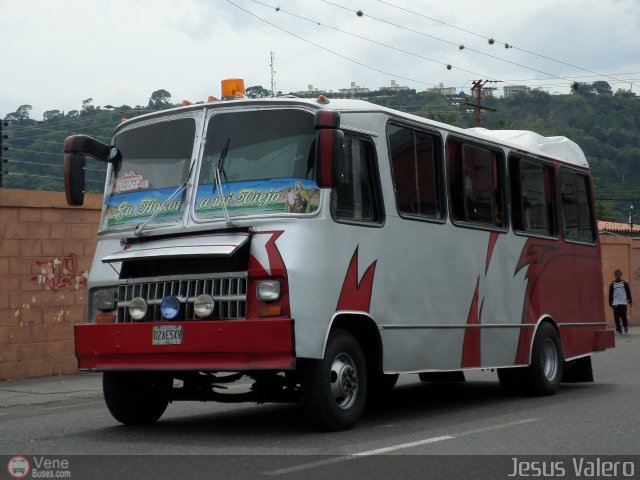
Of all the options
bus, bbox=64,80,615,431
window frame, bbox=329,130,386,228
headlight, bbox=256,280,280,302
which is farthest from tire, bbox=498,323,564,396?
headlight, bbox=256,280,280,302

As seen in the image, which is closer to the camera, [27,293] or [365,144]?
[365,144]

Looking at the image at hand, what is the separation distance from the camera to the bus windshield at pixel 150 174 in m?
9.95

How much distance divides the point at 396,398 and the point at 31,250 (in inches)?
236

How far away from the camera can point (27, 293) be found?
1602 centimetres

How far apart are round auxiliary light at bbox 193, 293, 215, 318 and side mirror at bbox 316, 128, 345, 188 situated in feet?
4.25

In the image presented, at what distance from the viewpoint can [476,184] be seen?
12.1 meters

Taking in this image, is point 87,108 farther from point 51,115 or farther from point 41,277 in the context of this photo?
point 41,277

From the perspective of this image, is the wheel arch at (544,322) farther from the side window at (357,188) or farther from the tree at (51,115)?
the tree at (51,115)

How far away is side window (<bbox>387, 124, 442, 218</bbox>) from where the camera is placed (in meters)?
10.5

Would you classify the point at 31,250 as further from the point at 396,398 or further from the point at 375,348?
the point at 375,348

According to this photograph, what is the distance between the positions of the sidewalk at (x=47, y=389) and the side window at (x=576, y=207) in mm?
6368

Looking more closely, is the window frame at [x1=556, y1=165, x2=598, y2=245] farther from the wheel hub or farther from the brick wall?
the brick wall
